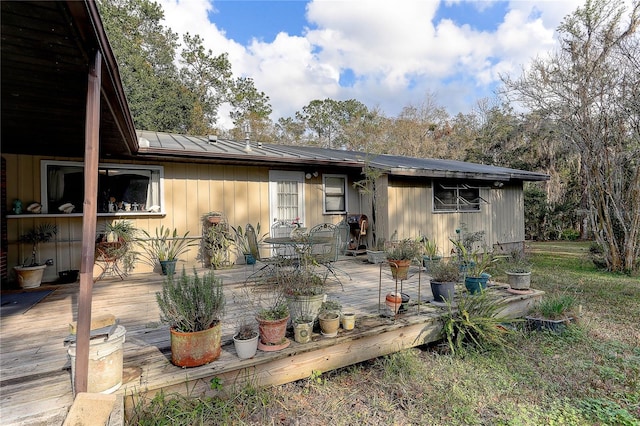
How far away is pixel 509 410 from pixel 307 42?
1585cm

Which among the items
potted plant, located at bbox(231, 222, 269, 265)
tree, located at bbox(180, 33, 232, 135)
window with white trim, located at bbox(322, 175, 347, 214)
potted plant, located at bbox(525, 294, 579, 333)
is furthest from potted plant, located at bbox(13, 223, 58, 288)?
tree, located at bbox(180, 33, 232, 135)

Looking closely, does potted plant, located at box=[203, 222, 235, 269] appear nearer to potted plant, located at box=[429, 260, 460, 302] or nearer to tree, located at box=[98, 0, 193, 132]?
potted plant, located at box=[429, 260, 460, 302]

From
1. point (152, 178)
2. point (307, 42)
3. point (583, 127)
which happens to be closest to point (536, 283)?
point (583, 127)

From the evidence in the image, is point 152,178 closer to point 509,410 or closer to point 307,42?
point 509,410

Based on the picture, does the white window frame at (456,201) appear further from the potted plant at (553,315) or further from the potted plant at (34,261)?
the potted plant at (34,261)

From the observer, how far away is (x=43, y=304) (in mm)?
3771

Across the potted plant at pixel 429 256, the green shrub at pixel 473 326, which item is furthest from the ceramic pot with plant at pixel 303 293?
the potted plant at pixel 429 256

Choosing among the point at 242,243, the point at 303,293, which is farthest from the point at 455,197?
the point at 303,293

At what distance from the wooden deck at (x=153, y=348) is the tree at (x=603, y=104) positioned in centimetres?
428

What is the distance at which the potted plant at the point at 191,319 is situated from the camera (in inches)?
84.4

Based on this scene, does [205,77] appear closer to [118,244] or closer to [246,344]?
[118,244]

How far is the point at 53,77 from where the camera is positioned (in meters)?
2.49

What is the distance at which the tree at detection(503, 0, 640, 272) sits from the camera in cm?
614

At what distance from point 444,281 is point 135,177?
5.09 meters
